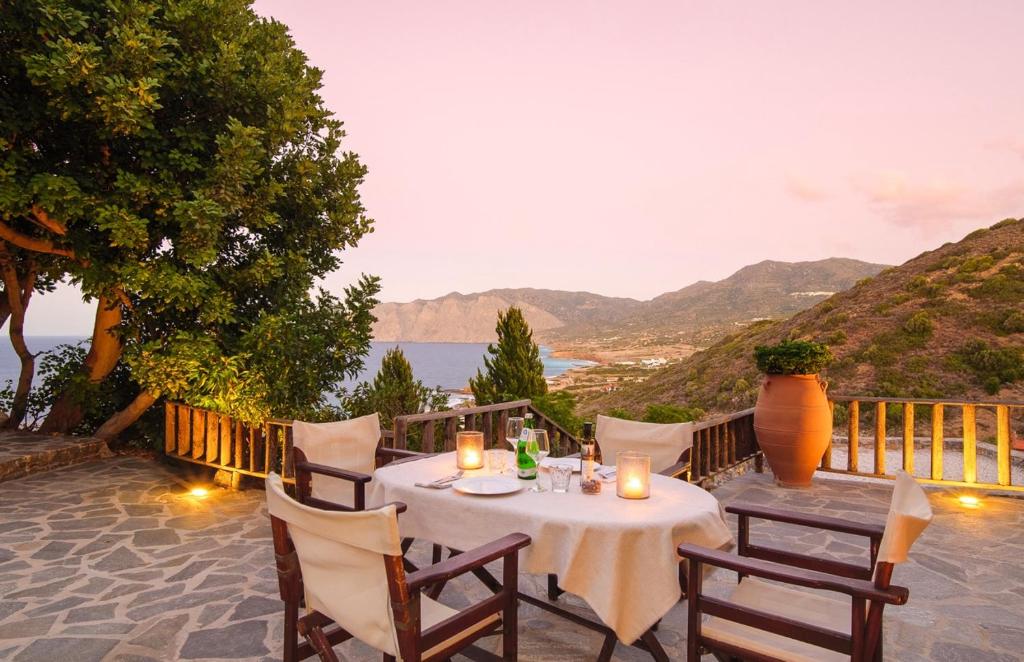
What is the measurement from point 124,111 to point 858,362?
20635 mm

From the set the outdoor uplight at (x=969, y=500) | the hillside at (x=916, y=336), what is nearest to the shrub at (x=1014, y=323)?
the hillside at (x=916, y=336)

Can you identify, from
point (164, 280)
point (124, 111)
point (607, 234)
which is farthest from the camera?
point (607, 234)

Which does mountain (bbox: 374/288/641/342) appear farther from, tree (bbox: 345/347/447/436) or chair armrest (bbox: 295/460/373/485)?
chair armrest (bbox: 295/460/373/485)

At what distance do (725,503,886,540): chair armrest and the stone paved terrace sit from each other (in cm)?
85

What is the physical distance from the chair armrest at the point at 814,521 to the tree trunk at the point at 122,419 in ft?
22.4

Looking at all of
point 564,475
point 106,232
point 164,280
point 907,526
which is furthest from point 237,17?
point 907,526

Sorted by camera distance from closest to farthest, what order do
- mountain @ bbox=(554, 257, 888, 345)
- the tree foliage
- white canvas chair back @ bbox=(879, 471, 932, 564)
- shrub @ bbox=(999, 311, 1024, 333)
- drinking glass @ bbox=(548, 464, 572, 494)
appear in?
white canvas chair back @ bbox=(879, 471, 932, 564)
drinking glass @ bbox=(548, 464, 572, 494)
the tree foliage
shrub @ bbox=(999, 311, 1024, 333)
mountain @ bbox=(554, 257, 888, 345)

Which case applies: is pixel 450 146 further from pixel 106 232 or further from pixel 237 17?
pixel 106 232

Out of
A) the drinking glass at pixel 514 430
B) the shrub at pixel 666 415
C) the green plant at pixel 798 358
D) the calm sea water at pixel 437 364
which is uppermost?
the green plant at pixel 798 358

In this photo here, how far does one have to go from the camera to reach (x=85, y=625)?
2.74 metres

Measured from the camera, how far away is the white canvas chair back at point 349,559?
1.47 meters

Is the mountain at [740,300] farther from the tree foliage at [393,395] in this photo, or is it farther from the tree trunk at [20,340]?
the tree trunk at [20,340]

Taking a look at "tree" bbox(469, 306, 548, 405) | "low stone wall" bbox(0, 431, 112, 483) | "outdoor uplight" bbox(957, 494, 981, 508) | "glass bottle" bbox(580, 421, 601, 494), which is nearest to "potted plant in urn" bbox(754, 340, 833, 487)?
"outdoor uplight" bbox(957, 494, 981, 508)

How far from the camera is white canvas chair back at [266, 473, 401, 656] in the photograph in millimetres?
1473
